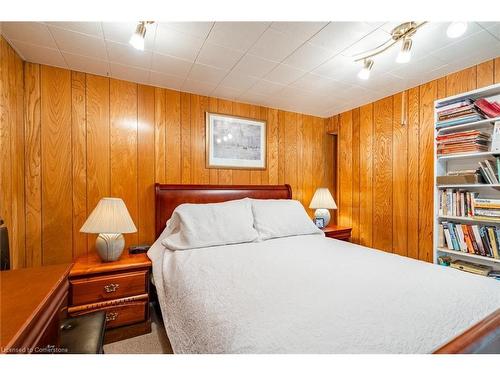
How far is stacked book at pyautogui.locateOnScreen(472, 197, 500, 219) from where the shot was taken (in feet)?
5.79

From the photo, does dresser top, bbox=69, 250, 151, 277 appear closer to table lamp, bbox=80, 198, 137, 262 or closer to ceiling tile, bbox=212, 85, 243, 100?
table lamp, bbox=80, 198, 137, 262

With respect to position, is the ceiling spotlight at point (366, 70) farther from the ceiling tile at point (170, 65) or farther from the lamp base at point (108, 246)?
the lamp base at point (108, 246)

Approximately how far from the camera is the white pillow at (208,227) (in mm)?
1817

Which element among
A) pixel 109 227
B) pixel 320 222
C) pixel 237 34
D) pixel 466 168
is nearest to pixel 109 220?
pixel 109 227

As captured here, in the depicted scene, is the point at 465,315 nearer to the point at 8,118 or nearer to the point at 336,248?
the point at 336,248

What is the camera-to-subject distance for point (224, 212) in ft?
6.79

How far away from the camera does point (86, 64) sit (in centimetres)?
193

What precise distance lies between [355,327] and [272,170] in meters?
2.31

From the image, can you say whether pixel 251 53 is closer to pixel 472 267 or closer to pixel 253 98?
pixel 253 98

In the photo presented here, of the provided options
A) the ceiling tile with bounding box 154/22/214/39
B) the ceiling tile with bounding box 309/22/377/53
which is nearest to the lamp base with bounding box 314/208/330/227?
the ceiling tile with bounding box 309/22/377/53

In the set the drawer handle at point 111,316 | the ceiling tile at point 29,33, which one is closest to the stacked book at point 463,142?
the drawer handle at point 111,316

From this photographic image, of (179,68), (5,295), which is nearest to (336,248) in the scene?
(5,295)

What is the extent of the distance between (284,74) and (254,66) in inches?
12.5

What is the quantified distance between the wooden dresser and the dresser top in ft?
1.58
